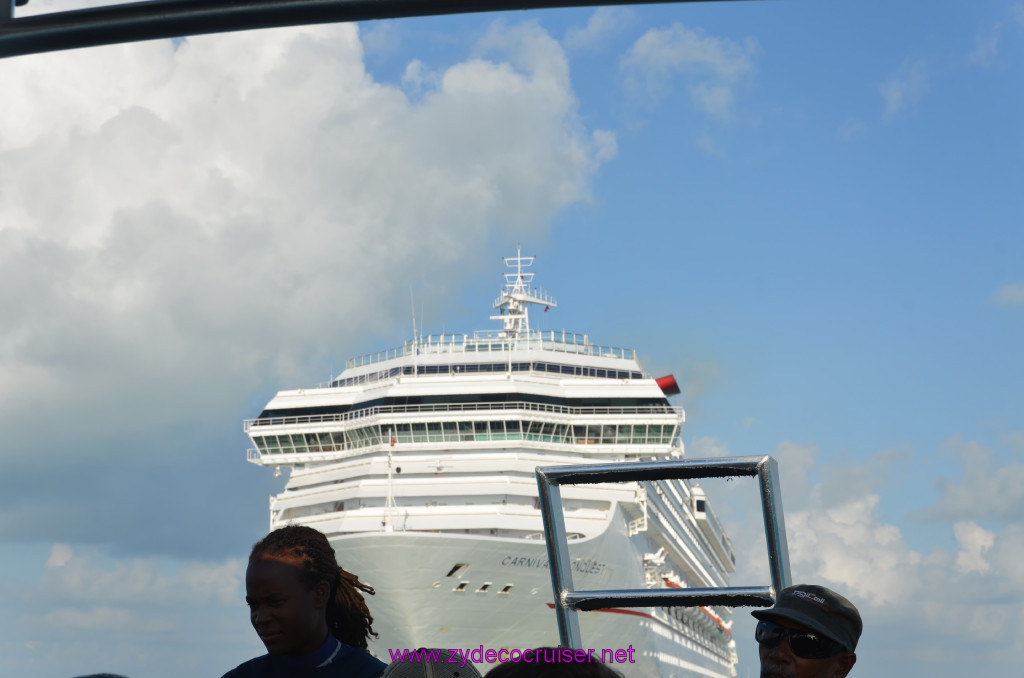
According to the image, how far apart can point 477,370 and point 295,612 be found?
28.4 meters

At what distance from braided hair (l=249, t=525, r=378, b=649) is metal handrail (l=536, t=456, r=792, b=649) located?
552 mm

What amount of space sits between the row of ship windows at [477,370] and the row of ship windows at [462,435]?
7.73 feet

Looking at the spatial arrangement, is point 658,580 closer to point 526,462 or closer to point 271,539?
point 526,462

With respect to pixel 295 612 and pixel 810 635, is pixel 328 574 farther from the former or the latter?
pixel 810 635

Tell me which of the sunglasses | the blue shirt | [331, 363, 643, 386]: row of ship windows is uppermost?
[331, 363, 643, 386]: row of ship windows

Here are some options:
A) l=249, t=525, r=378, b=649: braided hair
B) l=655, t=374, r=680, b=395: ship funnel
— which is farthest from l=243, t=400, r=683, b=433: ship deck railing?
l=249, t=525, r=378, b=649: braided hair

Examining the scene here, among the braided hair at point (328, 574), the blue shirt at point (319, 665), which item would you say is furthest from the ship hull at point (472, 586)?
the blue shirt at point (319, 665)

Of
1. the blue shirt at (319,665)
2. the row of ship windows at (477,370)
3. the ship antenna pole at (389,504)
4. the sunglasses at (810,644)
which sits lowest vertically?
the sunglasses at (810,644)

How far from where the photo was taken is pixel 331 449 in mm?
30188

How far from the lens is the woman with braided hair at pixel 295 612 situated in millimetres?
2971

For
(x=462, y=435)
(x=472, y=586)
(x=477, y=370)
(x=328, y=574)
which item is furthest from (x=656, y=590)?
(x=477, y=370)

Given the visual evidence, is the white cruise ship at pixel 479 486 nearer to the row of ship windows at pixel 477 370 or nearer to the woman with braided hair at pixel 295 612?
the row of ship windows at pixel 477 370

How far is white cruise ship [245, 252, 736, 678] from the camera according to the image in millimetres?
25438

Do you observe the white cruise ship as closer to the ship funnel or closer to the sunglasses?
the ship funnel
